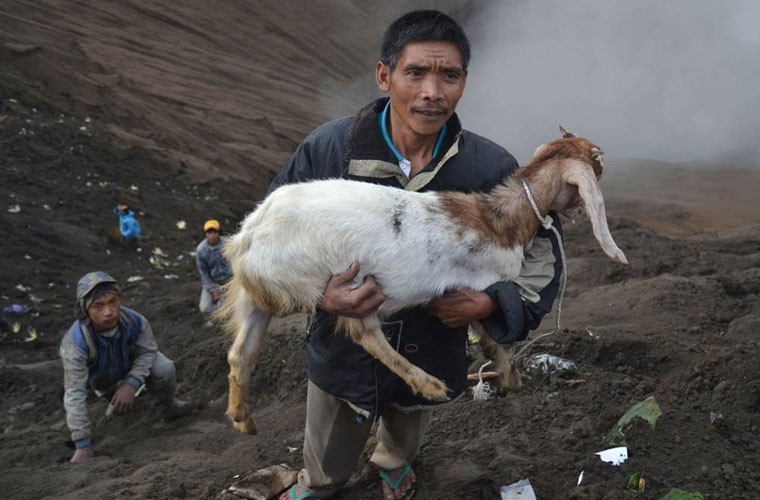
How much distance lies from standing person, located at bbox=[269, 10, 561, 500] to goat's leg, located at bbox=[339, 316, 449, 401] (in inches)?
3.2

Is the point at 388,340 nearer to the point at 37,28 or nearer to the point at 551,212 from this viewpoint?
the point at 551,212

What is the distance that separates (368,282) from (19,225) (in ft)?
27.3

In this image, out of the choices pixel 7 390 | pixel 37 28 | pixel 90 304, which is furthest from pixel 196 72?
pixel 90 304

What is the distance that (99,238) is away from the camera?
10.2m

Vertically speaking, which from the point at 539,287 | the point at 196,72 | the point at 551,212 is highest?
the point at 196,72

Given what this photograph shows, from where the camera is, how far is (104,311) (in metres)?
4.89

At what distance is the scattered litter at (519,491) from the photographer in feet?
10.8

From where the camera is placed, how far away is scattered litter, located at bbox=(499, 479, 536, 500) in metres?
3.29

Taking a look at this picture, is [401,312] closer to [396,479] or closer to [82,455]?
[396,479]

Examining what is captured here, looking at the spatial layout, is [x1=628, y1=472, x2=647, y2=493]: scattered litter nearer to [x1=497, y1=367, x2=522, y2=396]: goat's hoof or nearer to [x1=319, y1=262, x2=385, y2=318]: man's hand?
[x1=497, y1=367, x2=522, y2=396]: goat's hoof

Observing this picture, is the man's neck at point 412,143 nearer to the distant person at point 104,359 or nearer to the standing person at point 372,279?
the standing person at point 372,279

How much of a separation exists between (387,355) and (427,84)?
35.9 inches

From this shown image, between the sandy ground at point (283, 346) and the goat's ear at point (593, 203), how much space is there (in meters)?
1.19

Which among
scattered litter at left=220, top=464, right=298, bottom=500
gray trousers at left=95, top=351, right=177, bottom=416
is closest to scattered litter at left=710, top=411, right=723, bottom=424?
scattered litter at left=220, top=464, right=298, bottom=500
